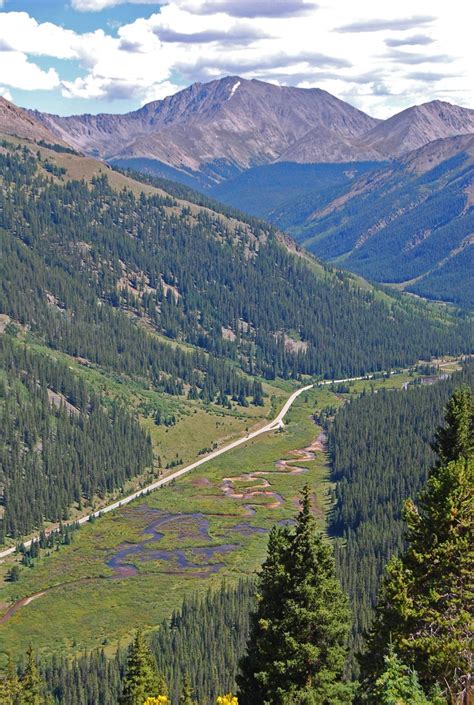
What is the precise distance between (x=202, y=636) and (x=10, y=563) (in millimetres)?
59348

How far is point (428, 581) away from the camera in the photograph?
47406 millimetres

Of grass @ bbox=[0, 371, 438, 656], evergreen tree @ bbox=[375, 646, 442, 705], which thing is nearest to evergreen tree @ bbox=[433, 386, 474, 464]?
evergreen tree @ bbox=[375, 646, 442, 705]

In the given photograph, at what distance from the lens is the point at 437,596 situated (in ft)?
151

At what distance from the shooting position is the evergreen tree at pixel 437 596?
146 feet

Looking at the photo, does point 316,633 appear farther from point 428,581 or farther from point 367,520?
point 367,520

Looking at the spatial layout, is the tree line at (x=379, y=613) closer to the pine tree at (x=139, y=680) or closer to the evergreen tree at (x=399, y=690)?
the evergreen tree at (x=399, y=690)

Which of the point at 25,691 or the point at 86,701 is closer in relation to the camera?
the point at 25,691

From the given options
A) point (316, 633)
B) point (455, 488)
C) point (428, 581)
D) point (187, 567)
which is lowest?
point (187, 567)

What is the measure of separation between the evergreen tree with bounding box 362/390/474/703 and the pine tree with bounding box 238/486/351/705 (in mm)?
2455

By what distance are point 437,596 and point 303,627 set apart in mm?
8168

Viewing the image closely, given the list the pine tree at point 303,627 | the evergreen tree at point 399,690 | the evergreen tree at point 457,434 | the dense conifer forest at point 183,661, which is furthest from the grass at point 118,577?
the evergreen tree at point 399,690

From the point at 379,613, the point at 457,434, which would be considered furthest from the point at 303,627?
the point at 457,434

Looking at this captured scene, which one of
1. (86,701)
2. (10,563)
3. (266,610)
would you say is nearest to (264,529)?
(10,563)

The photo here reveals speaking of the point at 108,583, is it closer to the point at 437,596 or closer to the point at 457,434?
the point at 457,434
